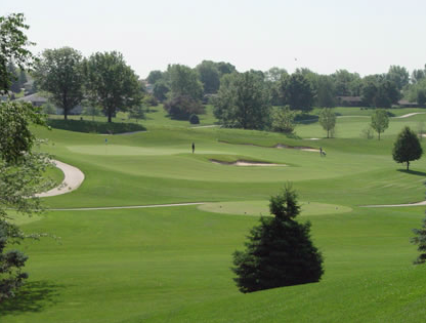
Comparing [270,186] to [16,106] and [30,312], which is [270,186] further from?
[16,106]

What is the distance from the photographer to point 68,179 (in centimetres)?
5628

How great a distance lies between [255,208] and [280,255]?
21979 mm

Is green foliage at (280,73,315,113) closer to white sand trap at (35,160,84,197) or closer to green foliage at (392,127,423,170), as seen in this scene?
green foliage at (392,127,423,170)

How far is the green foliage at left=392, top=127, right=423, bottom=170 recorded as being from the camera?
74.3 metres

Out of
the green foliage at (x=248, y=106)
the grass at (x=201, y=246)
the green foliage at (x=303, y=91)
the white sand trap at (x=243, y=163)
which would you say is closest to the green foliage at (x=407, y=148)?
the grass at (x=201, y=246)

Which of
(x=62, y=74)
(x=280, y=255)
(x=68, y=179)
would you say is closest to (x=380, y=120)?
(x=62, y=74)

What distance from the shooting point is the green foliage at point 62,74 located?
119000 mm

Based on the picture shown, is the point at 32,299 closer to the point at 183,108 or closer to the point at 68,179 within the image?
the point at 68,179

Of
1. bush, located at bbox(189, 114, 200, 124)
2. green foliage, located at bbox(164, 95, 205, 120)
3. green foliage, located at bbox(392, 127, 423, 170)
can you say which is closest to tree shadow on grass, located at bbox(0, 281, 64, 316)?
green foliage, located at bbox(392, 127, 423, 170)

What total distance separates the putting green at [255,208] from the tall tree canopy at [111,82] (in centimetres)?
8035

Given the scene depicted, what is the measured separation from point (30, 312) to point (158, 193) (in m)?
32.2

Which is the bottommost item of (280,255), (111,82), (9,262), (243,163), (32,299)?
(32,299)

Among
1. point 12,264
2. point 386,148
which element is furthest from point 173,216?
point 386,148

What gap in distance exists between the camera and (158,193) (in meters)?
53.4
